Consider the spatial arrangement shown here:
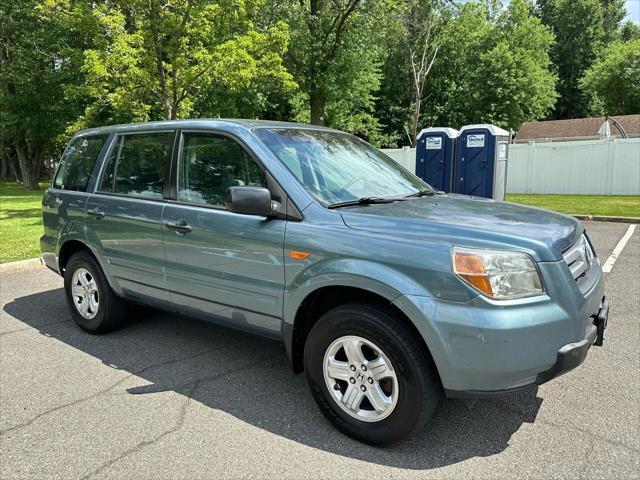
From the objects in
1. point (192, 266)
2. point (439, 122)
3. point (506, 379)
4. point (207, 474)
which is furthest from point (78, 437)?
point (439, 122)

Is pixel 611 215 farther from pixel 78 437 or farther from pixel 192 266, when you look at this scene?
pixel 78 437

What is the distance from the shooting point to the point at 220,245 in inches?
135

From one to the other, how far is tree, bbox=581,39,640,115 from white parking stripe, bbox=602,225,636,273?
38103mm

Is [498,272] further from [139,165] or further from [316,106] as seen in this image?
[316,106]

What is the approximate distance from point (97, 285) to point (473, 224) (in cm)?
337

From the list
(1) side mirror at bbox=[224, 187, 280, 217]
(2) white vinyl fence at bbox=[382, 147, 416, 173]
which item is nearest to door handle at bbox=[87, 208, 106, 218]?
(1) side mirror at bbox=[224, 187, 280, 217]

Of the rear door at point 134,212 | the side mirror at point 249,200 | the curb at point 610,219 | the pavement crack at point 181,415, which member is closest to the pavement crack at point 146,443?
the pavement crack at point 181,415

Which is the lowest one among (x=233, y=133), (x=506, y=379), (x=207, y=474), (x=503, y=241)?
(x=207, y=474)

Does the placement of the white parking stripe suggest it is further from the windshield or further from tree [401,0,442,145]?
tree [401,0,442,145]

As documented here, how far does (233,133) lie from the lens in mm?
3557

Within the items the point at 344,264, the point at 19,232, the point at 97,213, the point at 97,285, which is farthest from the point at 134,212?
the point at 19,232

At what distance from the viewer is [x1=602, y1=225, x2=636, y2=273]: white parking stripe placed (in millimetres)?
7016

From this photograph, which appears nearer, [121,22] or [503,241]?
[503,241]

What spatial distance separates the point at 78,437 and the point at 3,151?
41693mm
